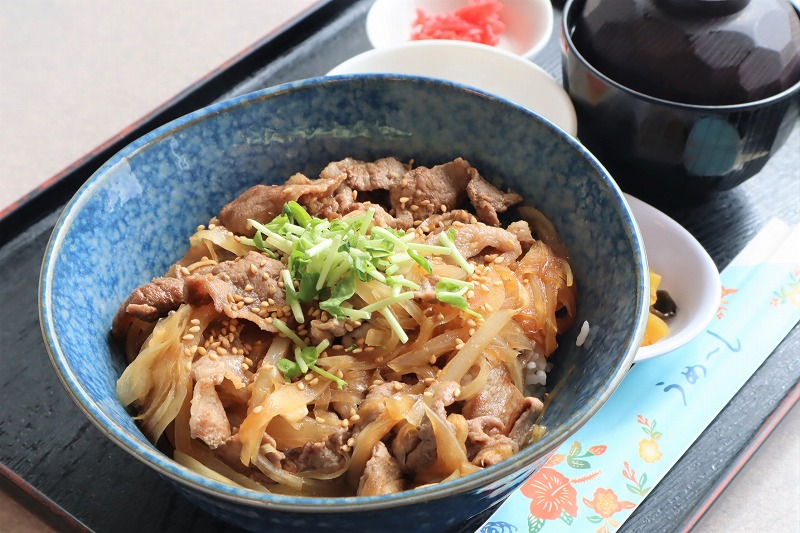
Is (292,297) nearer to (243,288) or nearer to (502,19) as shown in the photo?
(243,288)

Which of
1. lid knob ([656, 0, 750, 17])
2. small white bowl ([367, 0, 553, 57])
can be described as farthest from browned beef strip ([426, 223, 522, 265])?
small white bowl ([367, 0, 553, 57])

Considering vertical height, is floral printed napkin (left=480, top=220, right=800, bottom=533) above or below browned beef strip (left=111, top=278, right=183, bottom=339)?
below

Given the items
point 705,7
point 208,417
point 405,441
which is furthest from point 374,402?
point 705,7

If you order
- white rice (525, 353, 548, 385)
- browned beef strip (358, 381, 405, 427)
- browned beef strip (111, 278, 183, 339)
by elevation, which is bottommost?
white rice (525, 353, 548, 385)

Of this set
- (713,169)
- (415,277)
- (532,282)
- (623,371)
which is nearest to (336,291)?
(415,277)

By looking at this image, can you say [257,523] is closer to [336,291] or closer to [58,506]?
[336,291]

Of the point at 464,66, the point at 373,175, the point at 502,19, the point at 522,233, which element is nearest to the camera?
the point at 522,233

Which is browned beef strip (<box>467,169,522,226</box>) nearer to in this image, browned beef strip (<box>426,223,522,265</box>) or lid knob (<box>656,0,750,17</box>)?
browned beef strip (<box>426,223,522,265</box>)

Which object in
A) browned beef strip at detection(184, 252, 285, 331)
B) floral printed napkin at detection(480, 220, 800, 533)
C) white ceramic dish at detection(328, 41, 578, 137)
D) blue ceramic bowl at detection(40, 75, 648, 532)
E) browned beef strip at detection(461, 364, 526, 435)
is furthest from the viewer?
white ceramic dish at detection(328, 41, 578, 137)
